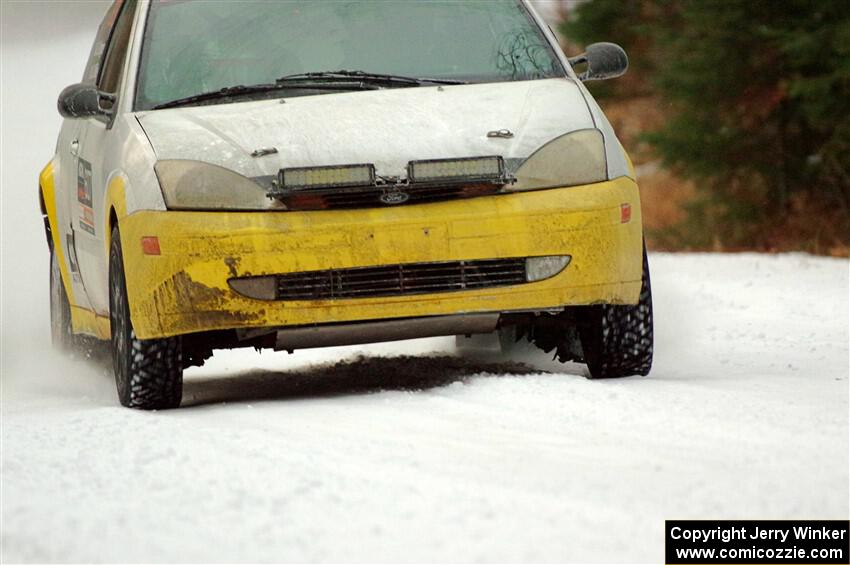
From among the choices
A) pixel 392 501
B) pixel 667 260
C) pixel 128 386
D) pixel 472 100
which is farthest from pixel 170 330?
pixel 667 260

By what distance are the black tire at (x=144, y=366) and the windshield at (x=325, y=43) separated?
0.86 m

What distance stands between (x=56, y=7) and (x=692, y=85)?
14.4m

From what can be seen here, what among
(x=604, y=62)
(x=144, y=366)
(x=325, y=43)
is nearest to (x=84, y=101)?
(x=325, y=43)

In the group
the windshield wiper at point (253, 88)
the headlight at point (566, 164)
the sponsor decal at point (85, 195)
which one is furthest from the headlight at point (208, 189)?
the sponsor decal at point (85, 195)

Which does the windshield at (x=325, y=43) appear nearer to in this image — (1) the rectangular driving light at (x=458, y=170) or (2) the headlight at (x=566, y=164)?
(2) the headlight at (x=566, y=164)

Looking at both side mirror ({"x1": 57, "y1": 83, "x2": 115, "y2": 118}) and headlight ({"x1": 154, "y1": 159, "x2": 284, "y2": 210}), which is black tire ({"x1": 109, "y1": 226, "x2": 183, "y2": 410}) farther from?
side mirror ({"x1": 57, "y1": 83, "x2": 115, "y2": 118})

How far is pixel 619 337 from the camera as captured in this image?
6707mm

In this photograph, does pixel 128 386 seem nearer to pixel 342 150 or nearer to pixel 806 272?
pixel 342 150

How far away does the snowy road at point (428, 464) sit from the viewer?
390 centimetres

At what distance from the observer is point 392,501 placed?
420cm

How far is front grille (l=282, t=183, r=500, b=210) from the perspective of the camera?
6184 mm

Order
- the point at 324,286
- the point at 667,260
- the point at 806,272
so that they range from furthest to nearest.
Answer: the point at 667,260 < the point at 806,272 < the point at 324,286

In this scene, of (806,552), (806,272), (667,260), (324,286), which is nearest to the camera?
(806,552)

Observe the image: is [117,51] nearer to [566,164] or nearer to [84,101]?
[84,101]
